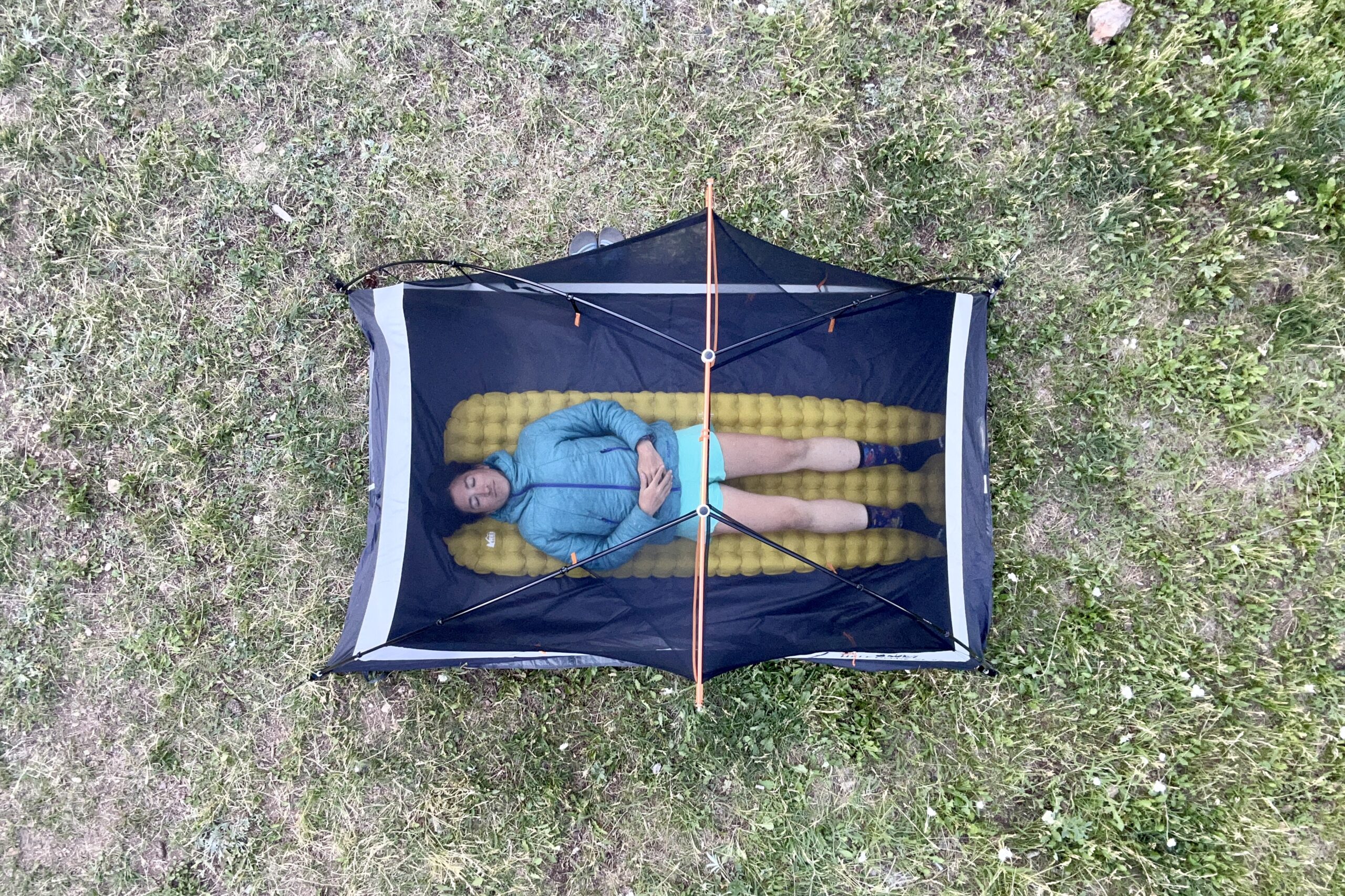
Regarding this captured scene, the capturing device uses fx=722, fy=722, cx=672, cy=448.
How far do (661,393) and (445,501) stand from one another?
0.96m

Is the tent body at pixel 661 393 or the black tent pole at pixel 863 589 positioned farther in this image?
the tent body at pixel 661 393

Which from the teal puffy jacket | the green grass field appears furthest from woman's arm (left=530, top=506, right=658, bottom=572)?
the green grass field

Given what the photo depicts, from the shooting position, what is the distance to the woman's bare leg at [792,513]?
A: 281 centimetres

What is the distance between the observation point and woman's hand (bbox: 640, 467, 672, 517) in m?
2.68

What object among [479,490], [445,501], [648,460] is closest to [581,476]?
[648,460]

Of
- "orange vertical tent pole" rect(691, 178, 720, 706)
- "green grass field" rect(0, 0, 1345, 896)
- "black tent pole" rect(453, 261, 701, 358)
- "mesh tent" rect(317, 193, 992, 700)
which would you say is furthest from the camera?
"green grass field" rect(0, 0, 1345, 896)

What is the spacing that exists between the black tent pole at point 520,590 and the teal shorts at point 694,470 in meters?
0.06

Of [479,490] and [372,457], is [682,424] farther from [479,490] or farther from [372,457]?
[372,457]

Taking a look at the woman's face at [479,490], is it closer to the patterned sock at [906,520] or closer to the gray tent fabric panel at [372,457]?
the gray tent fabric panel at [372,457]

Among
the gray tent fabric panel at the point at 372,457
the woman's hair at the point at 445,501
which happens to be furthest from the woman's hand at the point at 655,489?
the gray tent fabric panel at the point at 372,457

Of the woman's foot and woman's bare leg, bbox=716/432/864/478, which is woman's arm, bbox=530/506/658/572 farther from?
the woman's foot

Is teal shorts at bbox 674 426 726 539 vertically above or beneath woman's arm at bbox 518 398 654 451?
beneath

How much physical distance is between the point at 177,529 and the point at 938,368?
11.8 ft

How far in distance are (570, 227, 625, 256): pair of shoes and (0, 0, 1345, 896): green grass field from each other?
0.56 ft
